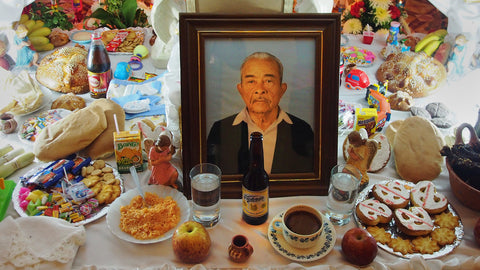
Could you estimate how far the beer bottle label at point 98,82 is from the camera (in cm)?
161

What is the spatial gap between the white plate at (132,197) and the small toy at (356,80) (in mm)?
911

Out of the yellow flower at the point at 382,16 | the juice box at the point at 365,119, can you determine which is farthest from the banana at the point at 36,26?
the yellow flower at the point at 382,16

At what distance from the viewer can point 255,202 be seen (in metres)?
1.05

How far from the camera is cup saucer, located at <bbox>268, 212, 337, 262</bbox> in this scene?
97cm

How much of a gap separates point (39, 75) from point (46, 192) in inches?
29.8

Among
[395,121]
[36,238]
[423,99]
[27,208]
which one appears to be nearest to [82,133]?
[27,208]

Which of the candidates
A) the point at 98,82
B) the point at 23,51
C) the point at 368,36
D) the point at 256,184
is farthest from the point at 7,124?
the point at 368,36

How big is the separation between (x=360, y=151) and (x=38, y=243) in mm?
830

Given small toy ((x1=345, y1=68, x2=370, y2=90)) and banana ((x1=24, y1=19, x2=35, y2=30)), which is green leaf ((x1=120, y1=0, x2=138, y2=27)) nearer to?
banana ((x1=24, y1=19, x2=35, y2=30))

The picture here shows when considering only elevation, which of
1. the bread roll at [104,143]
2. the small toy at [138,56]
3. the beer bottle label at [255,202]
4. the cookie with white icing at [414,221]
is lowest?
the cookie with white icing at [414,221]

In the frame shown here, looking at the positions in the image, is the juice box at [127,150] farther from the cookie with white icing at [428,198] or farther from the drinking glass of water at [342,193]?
the cookie with white icing at [428,198]

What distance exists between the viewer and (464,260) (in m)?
0.98

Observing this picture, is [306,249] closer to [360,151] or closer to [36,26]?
[360,151]

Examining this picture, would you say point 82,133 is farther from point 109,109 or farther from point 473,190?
point 473,190
